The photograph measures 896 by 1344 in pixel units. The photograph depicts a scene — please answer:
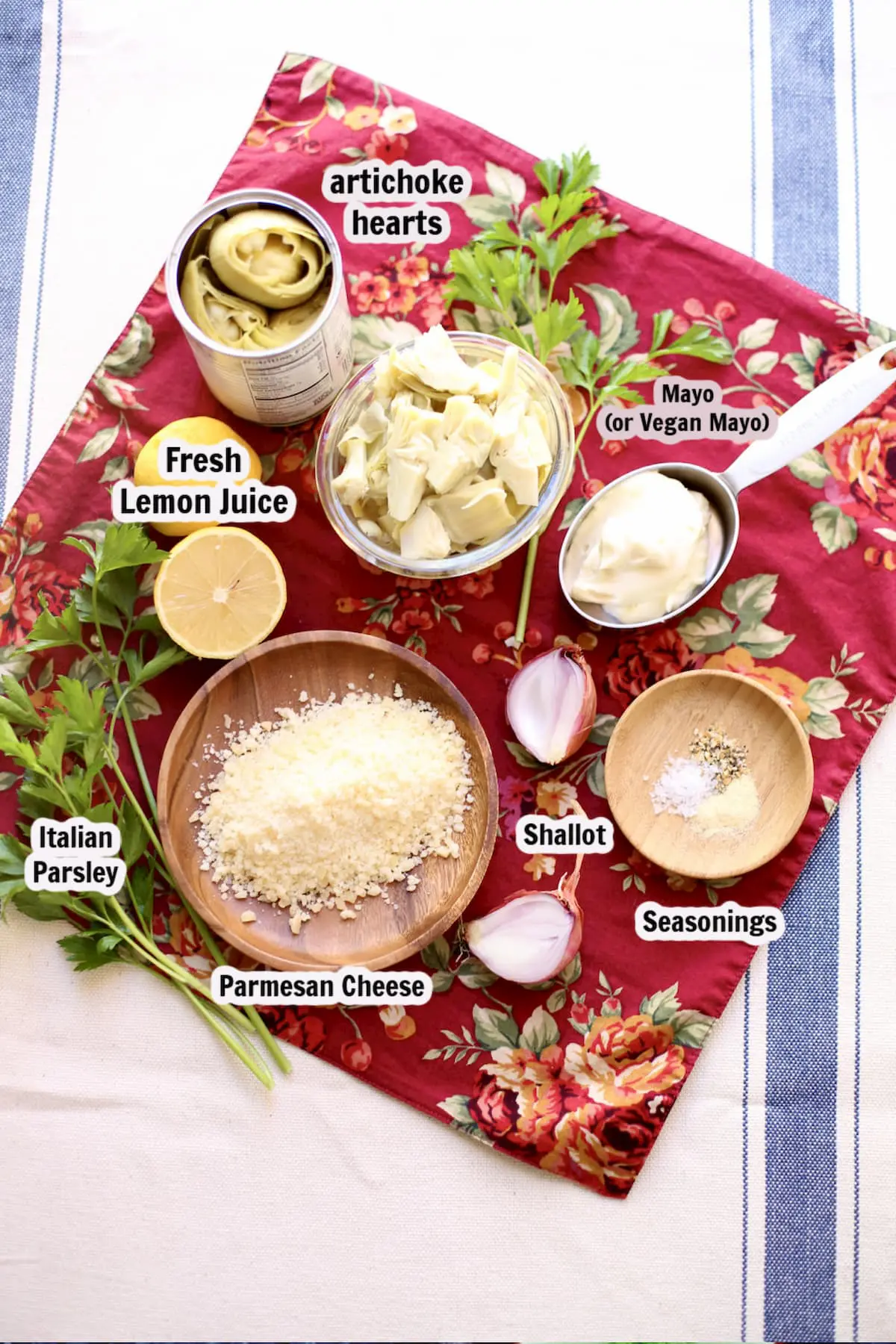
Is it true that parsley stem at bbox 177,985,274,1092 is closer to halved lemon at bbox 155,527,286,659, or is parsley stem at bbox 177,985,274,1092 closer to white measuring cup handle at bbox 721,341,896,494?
halved lemon at bbox 155,527,286,659

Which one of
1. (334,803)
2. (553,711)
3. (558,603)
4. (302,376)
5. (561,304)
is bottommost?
(334,803)

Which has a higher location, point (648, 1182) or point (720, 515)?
point (720, 515)

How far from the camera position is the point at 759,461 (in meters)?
1.32

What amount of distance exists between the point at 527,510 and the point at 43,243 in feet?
2.39

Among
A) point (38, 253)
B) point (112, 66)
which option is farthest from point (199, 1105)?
point (112, 66)

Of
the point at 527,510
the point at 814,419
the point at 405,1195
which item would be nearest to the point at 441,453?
the point at 527,510

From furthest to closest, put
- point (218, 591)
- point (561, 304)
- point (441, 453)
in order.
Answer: point (561, 304) < point (218, 591) < point (441, 453)

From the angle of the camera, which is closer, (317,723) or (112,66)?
(317,723)

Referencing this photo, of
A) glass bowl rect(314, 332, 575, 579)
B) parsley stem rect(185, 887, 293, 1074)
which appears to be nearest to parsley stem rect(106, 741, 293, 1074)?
parsley stem rect(185, 887, 293, 1074)

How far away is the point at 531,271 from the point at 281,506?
17.0 inches

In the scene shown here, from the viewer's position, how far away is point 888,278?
1.44 m

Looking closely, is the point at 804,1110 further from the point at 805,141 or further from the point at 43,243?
the point at 43,243

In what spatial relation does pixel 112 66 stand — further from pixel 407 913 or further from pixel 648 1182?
pixel 648 1182

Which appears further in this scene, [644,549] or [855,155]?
[855,155]
